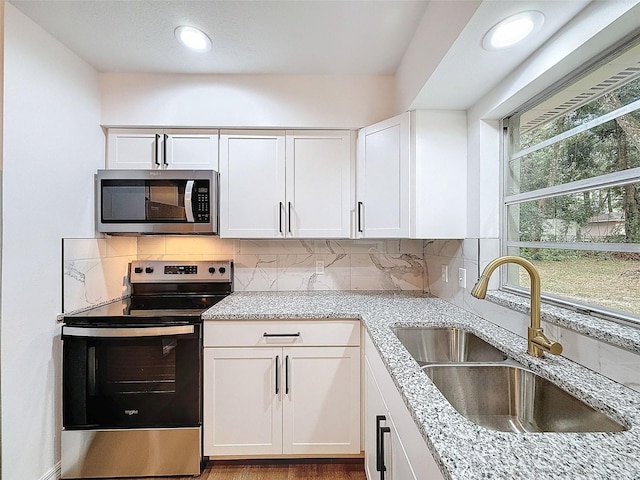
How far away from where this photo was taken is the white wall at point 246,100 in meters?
2.11

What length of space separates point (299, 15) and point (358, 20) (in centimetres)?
29

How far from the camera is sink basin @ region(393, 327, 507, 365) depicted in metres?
1.54

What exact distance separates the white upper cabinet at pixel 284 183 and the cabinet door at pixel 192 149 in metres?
0.07

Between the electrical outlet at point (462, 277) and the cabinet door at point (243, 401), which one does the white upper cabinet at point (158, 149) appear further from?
the electrical outlet at point (462, 277)

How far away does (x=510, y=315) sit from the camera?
143cm

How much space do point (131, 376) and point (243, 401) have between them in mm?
609

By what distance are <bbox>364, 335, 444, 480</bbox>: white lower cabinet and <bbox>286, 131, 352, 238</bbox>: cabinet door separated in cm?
87

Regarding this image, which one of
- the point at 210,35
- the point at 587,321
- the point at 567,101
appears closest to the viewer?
the point at 587,321

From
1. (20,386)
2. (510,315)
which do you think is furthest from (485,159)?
(20,386)

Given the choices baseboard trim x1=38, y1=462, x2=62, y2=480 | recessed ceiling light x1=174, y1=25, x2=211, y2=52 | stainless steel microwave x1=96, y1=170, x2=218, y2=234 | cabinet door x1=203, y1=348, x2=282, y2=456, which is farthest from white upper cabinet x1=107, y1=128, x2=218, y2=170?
baseboard trim x1=38, y1=462, x2=62, y2=480

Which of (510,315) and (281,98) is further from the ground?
(281,98)

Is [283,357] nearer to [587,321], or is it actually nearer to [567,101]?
[587,321]

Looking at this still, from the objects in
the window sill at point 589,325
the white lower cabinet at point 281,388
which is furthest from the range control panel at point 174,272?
the window sill at point 589,325

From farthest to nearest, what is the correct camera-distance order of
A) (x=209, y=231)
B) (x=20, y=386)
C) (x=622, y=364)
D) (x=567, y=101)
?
(x=209, y=231)
(x=20, y=386)
(x=567, y=101)
(x=622, y=364)
